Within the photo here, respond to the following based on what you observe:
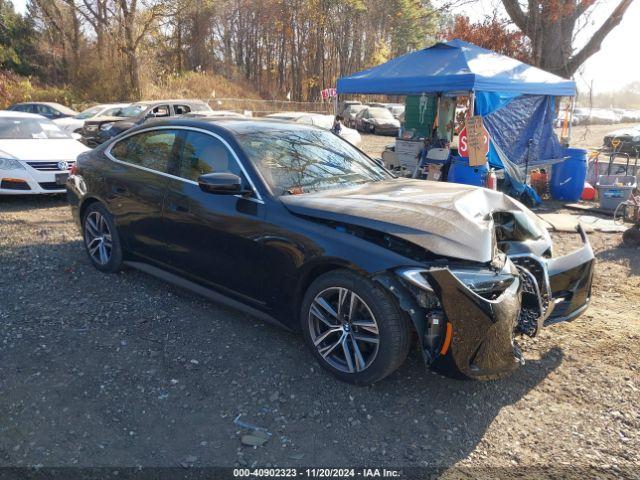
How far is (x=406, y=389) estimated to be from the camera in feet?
10.7

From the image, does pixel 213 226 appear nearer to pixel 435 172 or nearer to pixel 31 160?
pixel 31 160

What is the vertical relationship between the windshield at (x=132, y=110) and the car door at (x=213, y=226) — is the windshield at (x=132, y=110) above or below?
above

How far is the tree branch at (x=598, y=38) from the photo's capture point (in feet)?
38.4

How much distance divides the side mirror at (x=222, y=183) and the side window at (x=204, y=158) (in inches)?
7.9

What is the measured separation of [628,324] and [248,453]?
11.0 ft

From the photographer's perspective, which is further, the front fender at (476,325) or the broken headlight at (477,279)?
the broken headlight at (477,279)

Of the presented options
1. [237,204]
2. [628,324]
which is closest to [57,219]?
[237,204]

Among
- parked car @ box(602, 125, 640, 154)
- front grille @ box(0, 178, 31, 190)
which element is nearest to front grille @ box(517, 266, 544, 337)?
front grille @ box(0, 178, 31, 190)

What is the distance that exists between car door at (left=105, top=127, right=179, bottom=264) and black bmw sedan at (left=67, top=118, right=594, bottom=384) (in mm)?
15

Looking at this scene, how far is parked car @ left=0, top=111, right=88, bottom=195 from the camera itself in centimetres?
795

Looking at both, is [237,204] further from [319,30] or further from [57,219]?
[319,30]

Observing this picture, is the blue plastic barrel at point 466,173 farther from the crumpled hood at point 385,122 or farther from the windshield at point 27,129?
the crumpled hood at point 385,122

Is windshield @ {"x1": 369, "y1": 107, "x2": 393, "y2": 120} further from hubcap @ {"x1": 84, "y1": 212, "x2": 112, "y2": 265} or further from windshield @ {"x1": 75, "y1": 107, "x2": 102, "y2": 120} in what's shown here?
hubcap @ {"x1": 84, "y1": 212, "x2": 112, "y2": 265}

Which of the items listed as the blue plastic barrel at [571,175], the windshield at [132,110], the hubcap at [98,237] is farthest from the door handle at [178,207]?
the windshield at [132,110]
